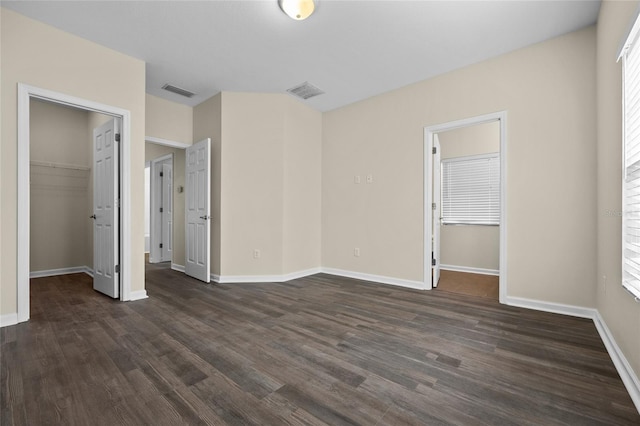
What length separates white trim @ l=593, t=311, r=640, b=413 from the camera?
151 centimetres

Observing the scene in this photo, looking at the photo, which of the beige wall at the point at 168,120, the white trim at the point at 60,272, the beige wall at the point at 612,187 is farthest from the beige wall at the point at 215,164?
the beige wall at the point at 612,187

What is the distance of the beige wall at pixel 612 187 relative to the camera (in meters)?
1.74

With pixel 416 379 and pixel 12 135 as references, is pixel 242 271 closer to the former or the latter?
pixel 12 135

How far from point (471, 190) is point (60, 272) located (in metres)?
7.03

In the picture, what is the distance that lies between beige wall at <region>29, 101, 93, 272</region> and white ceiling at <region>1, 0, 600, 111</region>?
2343mm

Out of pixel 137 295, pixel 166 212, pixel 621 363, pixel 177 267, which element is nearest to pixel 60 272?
pixel 177 267

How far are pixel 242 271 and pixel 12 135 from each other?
276cm

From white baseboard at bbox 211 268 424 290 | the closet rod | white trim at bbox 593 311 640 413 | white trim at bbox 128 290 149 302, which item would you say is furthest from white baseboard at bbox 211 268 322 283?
white trim at bbox 593 311 640 413

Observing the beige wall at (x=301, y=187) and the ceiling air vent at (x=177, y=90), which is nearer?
the ceiling air vent at (x=177, y=90)

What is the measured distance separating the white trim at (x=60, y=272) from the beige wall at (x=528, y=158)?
186 inches

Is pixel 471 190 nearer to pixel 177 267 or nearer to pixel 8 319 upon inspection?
pixel 177 267

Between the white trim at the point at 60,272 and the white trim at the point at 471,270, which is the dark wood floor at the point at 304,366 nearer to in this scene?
the white trim at the point at 60,272

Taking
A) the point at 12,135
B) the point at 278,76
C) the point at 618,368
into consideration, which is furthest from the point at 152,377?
the point at 278,76

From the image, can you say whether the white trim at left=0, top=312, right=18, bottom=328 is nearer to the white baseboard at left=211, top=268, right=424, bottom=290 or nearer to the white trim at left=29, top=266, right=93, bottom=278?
the white baseboard at left=211, top=268, right=424, bottom=290
